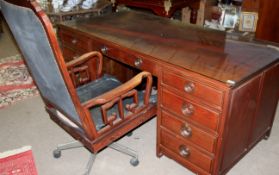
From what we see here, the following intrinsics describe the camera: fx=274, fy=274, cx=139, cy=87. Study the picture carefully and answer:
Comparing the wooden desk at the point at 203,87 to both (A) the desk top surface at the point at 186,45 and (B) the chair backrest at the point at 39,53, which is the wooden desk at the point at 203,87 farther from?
(B) the chair backrest at the point at 39,53

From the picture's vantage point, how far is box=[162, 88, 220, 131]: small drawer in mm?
1403

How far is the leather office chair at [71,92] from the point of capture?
1116mm

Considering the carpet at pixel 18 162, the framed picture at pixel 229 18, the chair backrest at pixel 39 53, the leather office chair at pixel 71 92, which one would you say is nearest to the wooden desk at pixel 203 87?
the leather office chair at pixel 71 92

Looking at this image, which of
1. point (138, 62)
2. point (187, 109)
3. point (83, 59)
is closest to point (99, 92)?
point (83, 59)

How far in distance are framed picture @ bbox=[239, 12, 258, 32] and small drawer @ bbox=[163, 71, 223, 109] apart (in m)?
1.73

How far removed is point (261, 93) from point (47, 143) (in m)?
1.52

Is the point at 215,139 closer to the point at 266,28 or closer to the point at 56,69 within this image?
the point at 56,69

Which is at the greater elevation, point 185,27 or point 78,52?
point 185,27

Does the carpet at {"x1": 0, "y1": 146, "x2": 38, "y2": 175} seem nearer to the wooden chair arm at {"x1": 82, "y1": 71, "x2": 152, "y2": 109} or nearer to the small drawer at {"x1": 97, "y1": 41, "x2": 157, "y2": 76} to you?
the wooden chair arm at {"x1": 82, "y1": 71, "x2": 152, "y2": 109}

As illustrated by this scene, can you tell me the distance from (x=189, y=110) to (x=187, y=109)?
0.01 meters

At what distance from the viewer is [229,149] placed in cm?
155

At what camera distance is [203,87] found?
4.44 ft

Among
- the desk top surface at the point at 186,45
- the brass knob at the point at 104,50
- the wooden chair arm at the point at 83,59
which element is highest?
the desk top surface at the point at 186,45

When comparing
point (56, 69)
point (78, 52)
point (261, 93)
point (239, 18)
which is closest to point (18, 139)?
point (78, 52)
